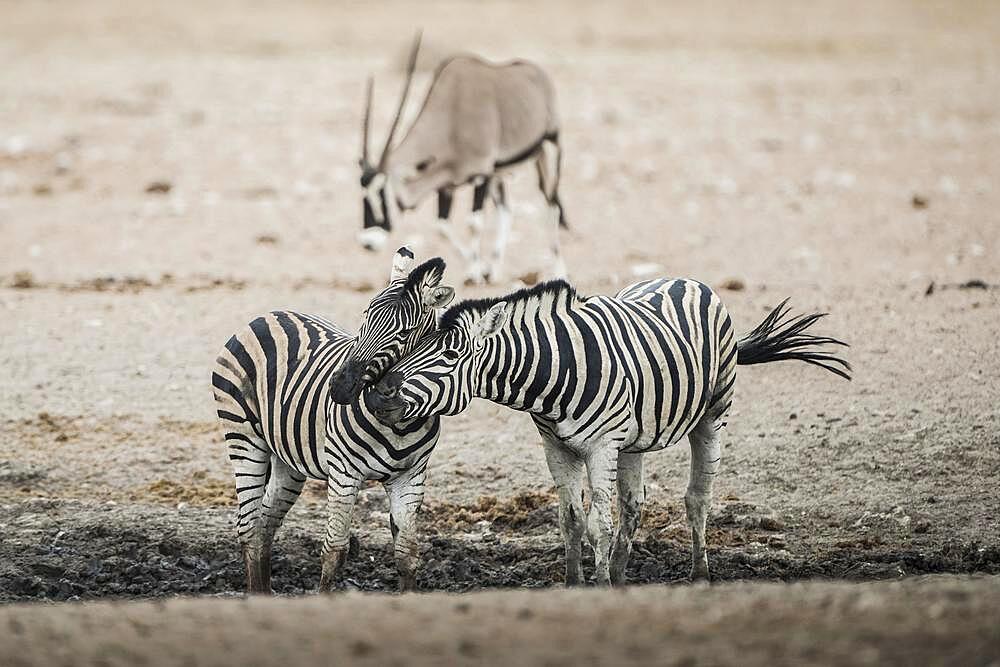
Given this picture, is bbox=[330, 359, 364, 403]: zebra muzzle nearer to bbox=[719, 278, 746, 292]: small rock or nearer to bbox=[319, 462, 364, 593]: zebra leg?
bbox=[319, 462, 364, 593]: zebra leg

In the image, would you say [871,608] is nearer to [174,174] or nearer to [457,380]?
[457,380]

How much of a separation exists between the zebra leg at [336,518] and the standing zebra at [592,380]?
43 centimetres

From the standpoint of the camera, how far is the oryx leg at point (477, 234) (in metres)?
12.6

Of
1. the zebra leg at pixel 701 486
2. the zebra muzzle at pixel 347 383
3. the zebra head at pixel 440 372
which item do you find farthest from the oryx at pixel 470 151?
the zebra muzzle at pixel 347 383

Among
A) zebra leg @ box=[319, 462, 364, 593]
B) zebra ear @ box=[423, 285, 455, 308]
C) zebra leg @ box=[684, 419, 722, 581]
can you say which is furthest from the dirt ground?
zebra ear @ box=[423, 285, 455, 308]

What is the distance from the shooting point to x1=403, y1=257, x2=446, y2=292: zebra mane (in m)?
6.40

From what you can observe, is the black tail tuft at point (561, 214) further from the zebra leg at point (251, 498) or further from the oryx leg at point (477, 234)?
the zebra leg at point (251, 498)

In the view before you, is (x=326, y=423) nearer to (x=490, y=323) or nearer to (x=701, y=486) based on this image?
(x=490, y=323)

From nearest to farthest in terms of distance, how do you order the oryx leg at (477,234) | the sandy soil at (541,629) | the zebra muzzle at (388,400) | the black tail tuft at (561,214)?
1. the sandy soil at (541,629)
2. the zebra muzzle at (388,400)
3. the oryx leg at (477,234)
4. the black tail tuft at (561,214)

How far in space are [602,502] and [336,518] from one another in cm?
115

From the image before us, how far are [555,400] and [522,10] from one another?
77.5 ft

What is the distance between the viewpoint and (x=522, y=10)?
29203 millimetres

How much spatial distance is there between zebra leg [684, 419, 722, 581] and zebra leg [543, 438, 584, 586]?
666mm

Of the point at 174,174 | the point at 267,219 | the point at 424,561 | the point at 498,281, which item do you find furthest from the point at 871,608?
the point at 174,174
